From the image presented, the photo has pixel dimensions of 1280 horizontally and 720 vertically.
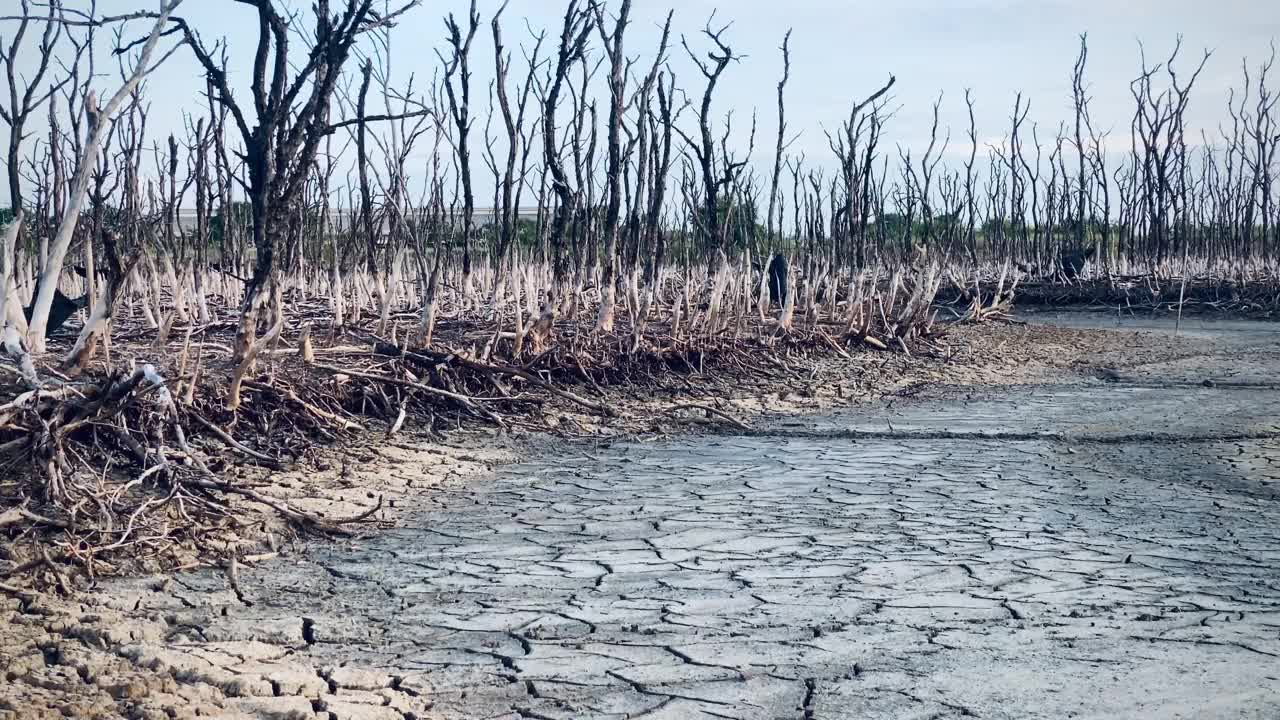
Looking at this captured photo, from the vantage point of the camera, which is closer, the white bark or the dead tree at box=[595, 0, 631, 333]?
the white bark

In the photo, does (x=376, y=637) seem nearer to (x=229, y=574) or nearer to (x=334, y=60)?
(x=229, y=574)

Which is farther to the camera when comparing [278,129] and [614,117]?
[614,117]

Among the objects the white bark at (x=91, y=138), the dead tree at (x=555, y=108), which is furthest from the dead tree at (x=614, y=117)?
the white bark at (x=91, y=138)

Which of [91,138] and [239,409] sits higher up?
[91,138]

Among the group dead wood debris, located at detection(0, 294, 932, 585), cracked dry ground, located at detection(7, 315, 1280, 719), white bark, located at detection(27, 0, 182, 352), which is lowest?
cracked dry ground, located at detection(7, 315, 1280, 719)

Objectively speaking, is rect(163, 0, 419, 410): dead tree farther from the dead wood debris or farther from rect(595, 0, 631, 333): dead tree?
rect(595, 0, 631, 333): dead tree

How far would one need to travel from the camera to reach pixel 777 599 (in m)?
3.98

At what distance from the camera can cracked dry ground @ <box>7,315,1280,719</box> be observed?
310cm

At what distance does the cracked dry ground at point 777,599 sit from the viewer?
3.10m

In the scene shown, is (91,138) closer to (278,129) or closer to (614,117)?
(278,129)

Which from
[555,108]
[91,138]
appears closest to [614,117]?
[555,108]

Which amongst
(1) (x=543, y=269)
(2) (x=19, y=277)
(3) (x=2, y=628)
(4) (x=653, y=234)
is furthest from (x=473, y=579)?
(1) (x=543, y=269)

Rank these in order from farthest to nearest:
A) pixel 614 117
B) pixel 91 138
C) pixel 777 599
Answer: pixel 614 117, pixel 91 138, pixel 777 599

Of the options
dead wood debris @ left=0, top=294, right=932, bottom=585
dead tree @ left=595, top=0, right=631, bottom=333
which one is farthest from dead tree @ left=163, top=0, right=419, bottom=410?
dead tree @ left=595, top=0, right=631, bottom=333
